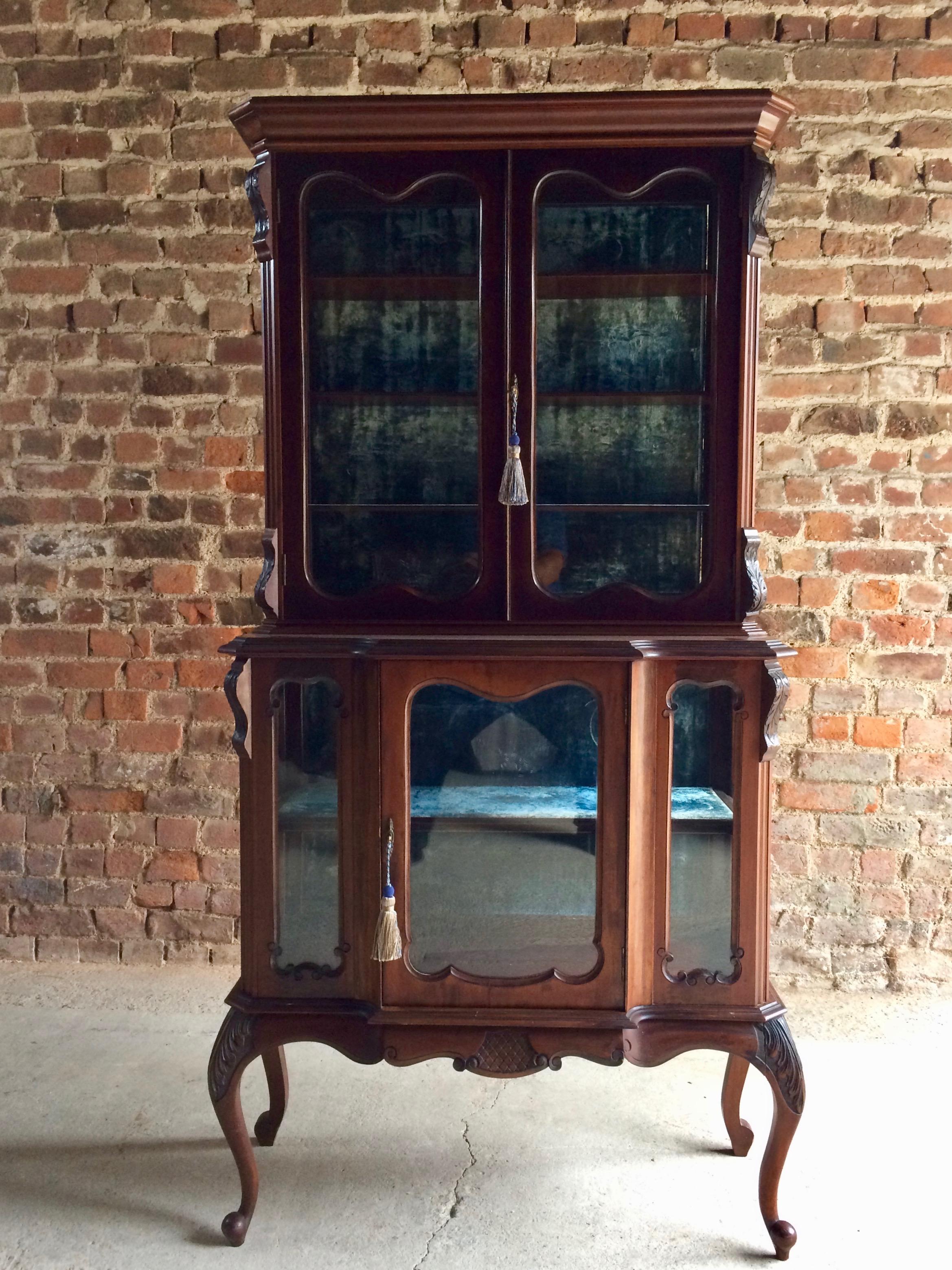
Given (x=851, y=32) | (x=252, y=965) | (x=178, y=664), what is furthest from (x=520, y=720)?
(x=851, y=32)

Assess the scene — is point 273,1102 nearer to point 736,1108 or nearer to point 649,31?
point 736,1108

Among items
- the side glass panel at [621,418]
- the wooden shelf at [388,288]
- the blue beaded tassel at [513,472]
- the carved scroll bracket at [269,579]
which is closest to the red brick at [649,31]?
the side glass panel at [621,418]

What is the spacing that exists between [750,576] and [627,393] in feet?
1.36

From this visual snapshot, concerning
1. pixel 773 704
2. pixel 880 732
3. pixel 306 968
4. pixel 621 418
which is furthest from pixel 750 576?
pixel 880 732

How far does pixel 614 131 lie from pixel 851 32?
4.41 feet

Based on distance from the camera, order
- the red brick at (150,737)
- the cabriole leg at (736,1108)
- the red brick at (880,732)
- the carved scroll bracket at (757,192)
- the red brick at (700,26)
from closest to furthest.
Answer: the carved scroll bracket at (757,192) < the cabriole leg at (736,1108) < the red brick at (700,26) < the red brick at (880,732) < the red brick at (150,737)

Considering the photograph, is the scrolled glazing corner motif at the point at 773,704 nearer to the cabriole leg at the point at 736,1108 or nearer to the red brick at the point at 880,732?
the cabriole leg at the point at 736,1108

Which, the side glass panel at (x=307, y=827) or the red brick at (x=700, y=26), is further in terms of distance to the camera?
the red brick at (x=700, y=26)

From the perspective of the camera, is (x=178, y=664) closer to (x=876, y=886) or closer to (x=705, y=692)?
(x=705, y=692)

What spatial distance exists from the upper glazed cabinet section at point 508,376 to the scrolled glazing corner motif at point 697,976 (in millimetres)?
625

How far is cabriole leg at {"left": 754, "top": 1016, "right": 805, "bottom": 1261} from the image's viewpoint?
6.13ft

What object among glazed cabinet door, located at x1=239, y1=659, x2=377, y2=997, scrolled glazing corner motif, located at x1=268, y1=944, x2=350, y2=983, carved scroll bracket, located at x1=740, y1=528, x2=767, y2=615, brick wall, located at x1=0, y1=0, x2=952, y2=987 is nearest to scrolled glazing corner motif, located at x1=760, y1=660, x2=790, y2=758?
carved scroll bracket, located at x1=740, y1=528, x2=767, y2=615

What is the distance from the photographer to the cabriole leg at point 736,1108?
216cm

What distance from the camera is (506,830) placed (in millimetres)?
1907
